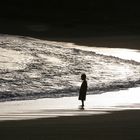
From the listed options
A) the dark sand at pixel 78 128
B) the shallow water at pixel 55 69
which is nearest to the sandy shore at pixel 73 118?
the dark sand at pixel 78 128

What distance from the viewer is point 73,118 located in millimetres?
8641

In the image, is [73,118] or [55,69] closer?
[73,118]

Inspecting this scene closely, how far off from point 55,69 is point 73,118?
5835 mm

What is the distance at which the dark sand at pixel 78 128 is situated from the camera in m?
7.09

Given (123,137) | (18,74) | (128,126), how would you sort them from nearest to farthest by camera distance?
(123,137) < (128,126) < (18,74)

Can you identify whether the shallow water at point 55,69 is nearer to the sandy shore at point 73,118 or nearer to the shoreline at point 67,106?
the shoreline at point 67,106

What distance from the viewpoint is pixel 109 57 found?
52.9 ft

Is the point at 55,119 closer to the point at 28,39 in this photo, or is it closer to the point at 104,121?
the point at 104,121

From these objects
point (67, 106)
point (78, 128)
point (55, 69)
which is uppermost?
point (55, 69)

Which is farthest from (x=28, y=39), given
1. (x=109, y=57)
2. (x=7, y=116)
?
(x=7, y=116)

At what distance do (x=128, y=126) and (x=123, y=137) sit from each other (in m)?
0.78

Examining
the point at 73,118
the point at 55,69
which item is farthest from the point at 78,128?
the point at 55,69

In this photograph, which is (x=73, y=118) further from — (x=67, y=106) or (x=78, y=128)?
(x=67, y=106)

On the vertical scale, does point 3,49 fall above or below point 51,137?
above
